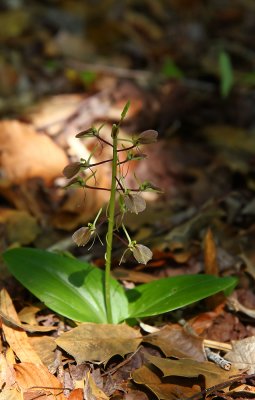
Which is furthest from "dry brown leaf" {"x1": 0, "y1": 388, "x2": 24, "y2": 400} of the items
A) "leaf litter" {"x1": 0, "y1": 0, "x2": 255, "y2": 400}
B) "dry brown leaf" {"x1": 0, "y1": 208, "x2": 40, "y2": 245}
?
"dry brown leaf" {"x1": 0, "y1": 208, "x2": 40, "y2": 245}

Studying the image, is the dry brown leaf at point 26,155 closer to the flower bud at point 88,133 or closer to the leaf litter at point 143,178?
the leaf litter at point 143,178

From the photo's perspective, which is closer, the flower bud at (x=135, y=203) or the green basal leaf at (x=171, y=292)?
the flower bud at (x=135, y=203)

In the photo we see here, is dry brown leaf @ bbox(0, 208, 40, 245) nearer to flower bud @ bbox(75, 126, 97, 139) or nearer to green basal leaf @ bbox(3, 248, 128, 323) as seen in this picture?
green basal leaf @ bbox(3, 248, 128, 323)

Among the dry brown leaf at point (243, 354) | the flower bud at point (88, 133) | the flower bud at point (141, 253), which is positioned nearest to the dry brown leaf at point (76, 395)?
the flower bud at point (141, 253)

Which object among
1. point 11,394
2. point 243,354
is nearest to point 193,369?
point 243,354

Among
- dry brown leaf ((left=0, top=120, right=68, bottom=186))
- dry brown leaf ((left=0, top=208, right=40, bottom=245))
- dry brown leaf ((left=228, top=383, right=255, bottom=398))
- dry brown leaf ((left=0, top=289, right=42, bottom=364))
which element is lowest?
dry brown leaf ((left=228, top=383, right=255, bottom=398))

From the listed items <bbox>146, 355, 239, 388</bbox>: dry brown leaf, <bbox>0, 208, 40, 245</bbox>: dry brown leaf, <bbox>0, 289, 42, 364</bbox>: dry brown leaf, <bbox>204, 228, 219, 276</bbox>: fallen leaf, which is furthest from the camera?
<bbox>0, 208, 40, 245</bbox>: dry brown leaf
